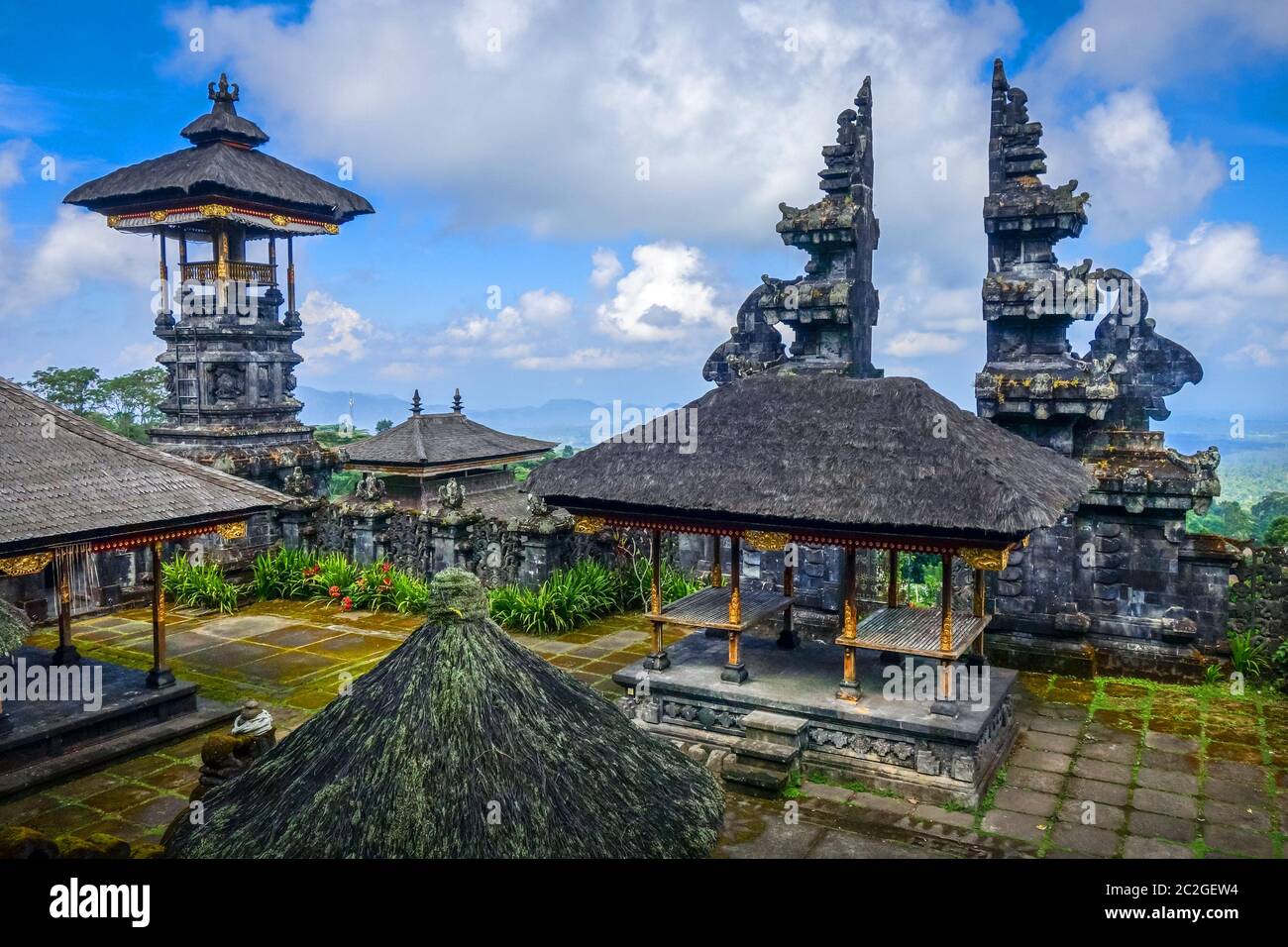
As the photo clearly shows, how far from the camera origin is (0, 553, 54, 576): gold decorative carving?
402 inches

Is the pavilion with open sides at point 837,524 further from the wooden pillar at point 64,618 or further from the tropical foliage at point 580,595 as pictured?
the wooden pillar at point 64,618

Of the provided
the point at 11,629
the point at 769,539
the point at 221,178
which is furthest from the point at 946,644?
the point at 221,178

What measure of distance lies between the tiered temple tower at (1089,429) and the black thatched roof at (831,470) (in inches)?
85.9

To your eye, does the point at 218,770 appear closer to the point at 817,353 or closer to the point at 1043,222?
the point at 817,353

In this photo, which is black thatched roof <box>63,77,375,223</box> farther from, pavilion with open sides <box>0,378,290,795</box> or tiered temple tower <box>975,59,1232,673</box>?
tiered temple tower <box>975,59,1232,673</box>

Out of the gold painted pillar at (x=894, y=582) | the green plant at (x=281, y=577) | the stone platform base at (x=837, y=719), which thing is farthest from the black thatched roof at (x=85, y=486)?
the gold painted pillar at (x=894, y=582)

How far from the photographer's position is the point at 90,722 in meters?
11.2

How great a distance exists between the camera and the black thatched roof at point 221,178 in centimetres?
2095

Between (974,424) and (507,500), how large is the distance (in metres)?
12.9

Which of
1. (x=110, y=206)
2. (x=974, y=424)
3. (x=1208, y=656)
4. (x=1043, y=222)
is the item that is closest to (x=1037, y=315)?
(x=1043, y=222)

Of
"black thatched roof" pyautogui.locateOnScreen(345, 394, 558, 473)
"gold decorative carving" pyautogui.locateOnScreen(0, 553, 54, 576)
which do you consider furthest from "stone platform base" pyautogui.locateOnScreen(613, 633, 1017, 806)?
"black thatched roof" pyautogui.locateOnScreen(345, 394, 558, 473)

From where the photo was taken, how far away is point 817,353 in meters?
15.6

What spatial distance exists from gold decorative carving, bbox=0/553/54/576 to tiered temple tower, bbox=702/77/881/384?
33.2ft

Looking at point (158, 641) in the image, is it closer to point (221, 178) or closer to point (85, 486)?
point (85, 486)
